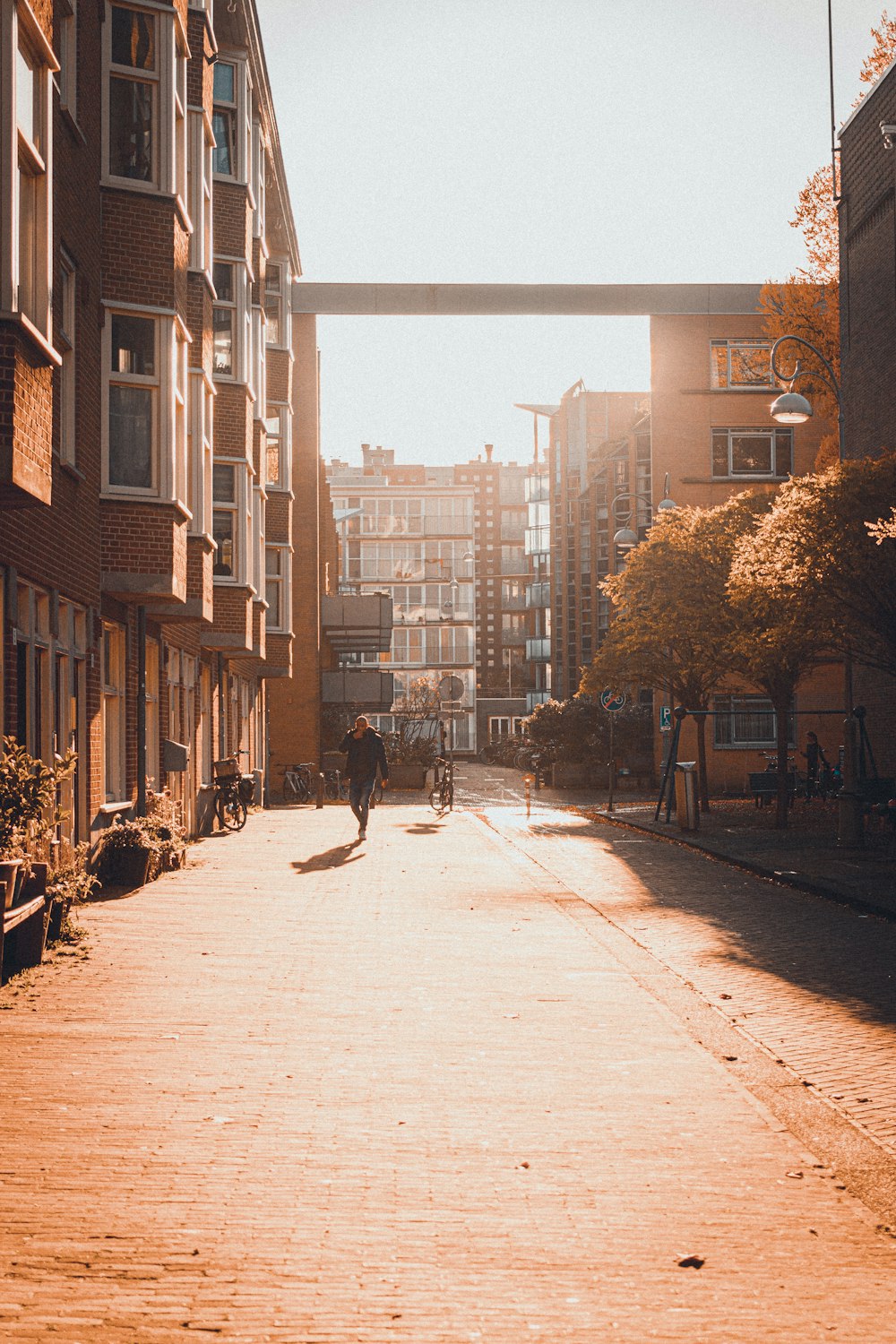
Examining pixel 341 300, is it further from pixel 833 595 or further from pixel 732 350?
pixel 833 595

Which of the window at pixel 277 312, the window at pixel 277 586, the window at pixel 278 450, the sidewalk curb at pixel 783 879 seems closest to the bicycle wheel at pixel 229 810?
the sidewalk curb at pixel 783 879

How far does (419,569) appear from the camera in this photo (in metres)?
123

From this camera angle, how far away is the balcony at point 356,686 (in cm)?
5138

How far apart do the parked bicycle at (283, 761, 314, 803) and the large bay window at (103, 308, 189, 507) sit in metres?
26.5

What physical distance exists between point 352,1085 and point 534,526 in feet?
416

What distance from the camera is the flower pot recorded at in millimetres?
9000

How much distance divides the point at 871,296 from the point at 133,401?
698 inches

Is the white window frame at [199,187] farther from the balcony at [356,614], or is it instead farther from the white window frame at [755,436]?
the white window frame at [755,436]

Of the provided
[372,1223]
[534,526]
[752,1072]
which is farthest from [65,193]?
[534,526]

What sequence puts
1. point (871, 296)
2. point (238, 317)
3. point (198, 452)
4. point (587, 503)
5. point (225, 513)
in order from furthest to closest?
point (587, 503)
point (871, 296)
point (225, 513)
point (238, 317)
point (198, 452)

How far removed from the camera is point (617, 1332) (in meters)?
4.02

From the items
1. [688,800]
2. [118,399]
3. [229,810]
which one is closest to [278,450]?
[229,810]

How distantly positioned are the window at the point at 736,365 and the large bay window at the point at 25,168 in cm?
4015

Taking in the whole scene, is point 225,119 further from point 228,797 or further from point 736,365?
point 736,365
